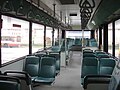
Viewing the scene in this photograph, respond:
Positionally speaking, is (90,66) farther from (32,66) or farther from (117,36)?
(117,36)

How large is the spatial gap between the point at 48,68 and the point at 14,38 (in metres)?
1.76

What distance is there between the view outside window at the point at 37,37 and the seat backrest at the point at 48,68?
3.04 meters

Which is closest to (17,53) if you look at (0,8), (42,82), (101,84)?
(42,82)

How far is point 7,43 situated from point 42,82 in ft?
5.05

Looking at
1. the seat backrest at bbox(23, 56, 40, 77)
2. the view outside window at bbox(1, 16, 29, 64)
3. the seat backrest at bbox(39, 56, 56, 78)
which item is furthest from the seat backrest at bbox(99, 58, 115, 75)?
the view outside window at bbox(1, 16, 29, 64)

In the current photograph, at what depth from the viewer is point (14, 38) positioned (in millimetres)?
6074

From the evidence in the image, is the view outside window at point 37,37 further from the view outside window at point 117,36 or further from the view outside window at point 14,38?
the view outside window at point 117,36

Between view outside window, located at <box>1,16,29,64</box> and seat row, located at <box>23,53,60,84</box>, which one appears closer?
seat row, located at <box>23,53,60,84</box>

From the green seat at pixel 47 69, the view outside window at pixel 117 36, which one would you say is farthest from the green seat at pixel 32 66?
the view outside window at pixel 117 36

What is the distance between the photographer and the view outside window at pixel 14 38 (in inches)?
202

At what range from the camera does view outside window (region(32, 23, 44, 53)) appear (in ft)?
26.1

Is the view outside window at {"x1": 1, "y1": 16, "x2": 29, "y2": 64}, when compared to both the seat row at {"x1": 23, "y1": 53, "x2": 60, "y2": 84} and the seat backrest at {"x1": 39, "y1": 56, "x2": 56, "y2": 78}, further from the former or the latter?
the seat backrest at {"x1": 39, "y1": 56, "x2": 56, "y2": 78}

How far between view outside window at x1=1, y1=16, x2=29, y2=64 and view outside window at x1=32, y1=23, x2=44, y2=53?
0.75m

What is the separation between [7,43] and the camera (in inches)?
211
